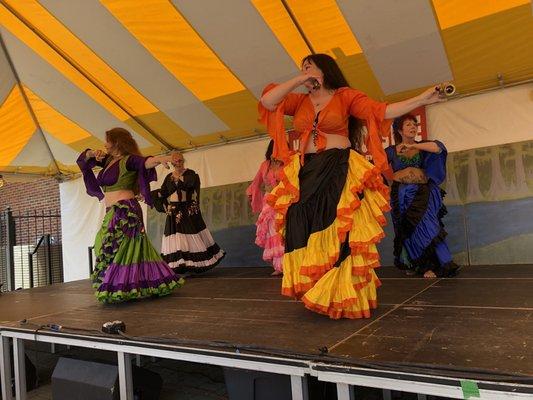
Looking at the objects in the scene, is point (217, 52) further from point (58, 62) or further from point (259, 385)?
point (259, 385)

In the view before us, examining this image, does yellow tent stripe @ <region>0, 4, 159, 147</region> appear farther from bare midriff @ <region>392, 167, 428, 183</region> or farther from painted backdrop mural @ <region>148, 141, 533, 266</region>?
painted backdrop mural @ <region>148, 141, 533, 266</region>

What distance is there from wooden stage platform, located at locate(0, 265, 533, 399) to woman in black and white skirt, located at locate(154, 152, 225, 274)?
1572mm

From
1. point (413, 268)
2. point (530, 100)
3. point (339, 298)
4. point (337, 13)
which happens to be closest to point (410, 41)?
point (337, 13)

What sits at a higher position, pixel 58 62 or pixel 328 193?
pixel 58 62

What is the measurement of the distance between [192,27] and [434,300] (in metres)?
3.04

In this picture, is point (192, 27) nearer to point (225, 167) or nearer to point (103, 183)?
point (103, 183)

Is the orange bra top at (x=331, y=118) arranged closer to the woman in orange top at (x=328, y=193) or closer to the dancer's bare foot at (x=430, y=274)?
the woman in orange top at (x=328, y=193)

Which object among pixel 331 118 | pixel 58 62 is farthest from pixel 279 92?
pixel 58 62

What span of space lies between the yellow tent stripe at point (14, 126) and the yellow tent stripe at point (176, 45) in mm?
2228

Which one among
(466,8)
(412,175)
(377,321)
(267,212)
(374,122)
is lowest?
(377,321)

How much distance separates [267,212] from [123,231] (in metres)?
1.68

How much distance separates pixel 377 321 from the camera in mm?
2168

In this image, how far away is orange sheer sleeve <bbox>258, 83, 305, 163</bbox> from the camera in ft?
7.68

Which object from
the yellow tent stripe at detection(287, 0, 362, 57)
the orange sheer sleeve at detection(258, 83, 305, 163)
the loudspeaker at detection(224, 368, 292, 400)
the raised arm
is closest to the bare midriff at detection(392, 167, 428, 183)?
the yellow tent stripe at detection(287, 0, 362, 57)
